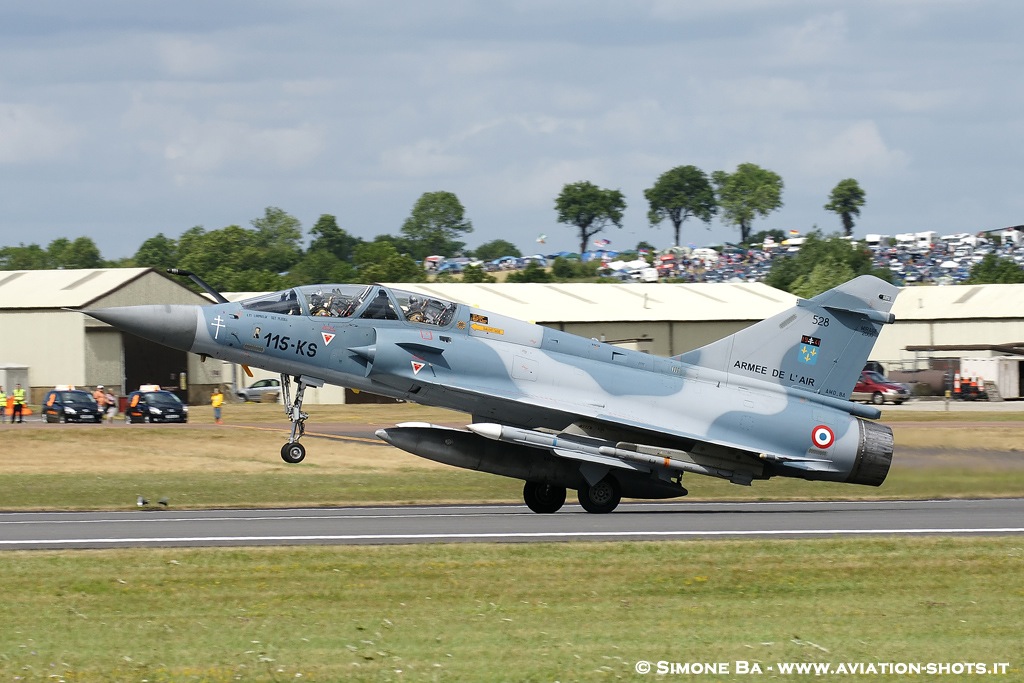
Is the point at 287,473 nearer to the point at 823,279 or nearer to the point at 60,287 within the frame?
the point at 60,287

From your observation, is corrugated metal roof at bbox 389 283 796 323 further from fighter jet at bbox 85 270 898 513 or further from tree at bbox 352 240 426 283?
fighter jet at bbox 85 270 898 513

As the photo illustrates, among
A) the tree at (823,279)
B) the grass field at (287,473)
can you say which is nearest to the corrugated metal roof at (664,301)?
the tree at (823,279)

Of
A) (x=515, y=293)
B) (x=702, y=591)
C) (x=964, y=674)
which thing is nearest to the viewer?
(x=964, y=674)

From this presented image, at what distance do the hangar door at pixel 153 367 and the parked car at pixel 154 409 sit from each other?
11.9m

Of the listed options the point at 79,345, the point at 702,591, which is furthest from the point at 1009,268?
the point at 702,591

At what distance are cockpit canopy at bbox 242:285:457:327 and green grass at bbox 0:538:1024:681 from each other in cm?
Result: 542

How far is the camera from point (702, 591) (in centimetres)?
1262

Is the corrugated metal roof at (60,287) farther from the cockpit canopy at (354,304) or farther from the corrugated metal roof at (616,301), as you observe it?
the cockpit canopy at (354,304)

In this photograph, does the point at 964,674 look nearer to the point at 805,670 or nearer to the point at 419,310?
the point at 805,670

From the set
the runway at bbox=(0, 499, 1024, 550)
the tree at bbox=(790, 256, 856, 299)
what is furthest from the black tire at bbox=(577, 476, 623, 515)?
the tree at bbox=(790, 256, 856, 299)

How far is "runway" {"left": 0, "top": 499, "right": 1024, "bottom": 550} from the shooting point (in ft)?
54.1

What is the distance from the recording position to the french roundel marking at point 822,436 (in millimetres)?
20547

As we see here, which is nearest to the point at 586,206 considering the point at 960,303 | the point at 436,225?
the point at 436,225

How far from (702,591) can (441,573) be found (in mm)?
2776
